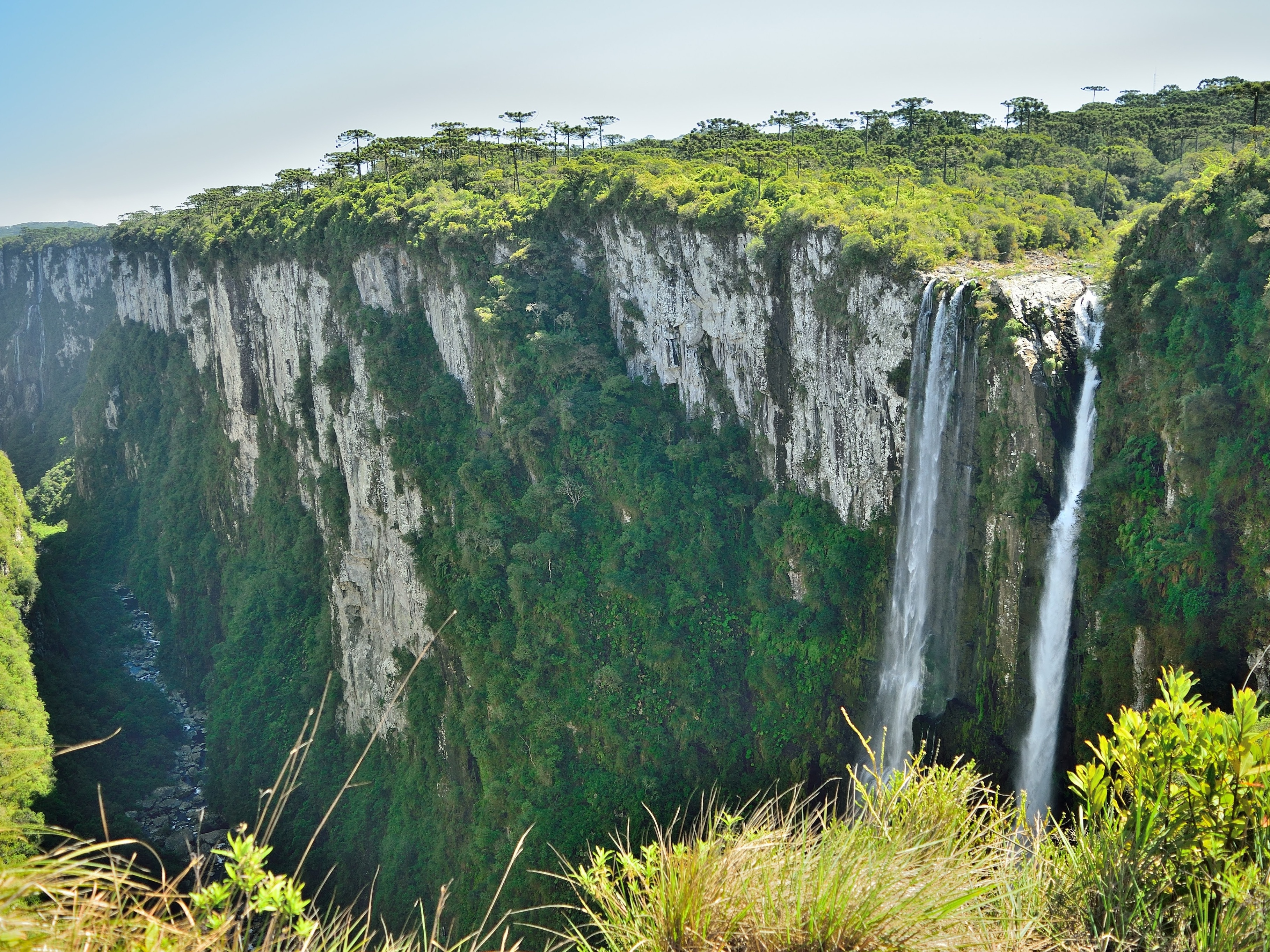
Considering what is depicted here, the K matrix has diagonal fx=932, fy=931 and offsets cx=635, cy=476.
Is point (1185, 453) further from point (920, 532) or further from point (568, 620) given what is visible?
point (568, 620)

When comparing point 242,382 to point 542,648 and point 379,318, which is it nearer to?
point 379,318

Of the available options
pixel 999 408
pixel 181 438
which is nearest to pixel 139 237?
pixel 181 438

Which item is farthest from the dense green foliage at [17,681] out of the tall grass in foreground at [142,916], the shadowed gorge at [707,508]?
the tall grass in foreground at [142,916]

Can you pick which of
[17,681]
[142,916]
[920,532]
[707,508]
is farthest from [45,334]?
[142,916]

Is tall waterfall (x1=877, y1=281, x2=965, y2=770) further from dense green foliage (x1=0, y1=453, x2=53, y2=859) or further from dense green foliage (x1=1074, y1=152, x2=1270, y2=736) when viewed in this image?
dense green foliage (x1=0, y1=453, x2=53, y2=859)

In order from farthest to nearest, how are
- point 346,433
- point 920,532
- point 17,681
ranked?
1. point 346,433
2. point 17,681
3. point 920,532

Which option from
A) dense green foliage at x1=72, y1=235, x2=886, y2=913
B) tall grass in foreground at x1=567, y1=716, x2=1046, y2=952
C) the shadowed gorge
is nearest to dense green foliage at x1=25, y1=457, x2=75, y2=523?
the shadowed gorge
